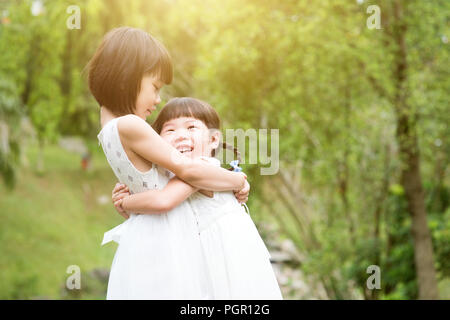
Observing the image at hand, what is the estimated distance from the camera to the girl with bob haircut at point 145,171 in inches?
70.4

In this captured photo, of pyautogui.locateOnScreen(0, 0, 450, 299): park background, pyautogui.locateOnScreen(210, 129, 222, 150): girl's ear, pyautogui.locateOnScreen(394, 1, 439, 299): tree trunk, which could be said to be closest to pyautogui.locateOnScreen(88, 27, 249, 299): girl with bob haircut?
pyautogui.locateOnScreen(210, 129, 222, 150): girl's ear

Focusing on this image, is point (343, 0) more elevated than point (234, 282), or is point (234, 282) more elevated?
point (343, 0)

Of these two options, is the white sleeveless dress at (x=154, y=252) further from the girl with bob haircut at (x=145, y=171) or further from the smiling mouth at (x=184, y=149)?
the smiling mouth at (x=184, y=149)

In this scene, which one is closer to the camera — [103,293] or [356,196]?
[356,196]

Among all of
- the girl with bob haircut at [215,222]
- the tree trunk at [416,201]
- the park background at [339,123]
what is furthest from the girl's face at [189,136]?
the tree trunk at [416,201]

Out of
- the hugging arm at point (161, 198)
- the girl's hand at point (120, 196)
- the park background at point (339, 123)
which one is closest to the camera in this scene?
the hugging arm at point (161, 198)

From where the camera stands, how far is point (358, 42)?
572 centimetres

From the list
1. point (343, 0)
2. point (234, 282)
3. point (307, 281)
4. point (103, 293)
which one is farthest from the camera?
point (103, 293)

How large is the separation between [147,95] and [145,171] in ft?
0.95

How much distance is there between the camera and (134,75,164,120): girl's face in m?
1.88

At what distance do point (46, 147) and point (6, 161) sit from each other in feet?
32.3
